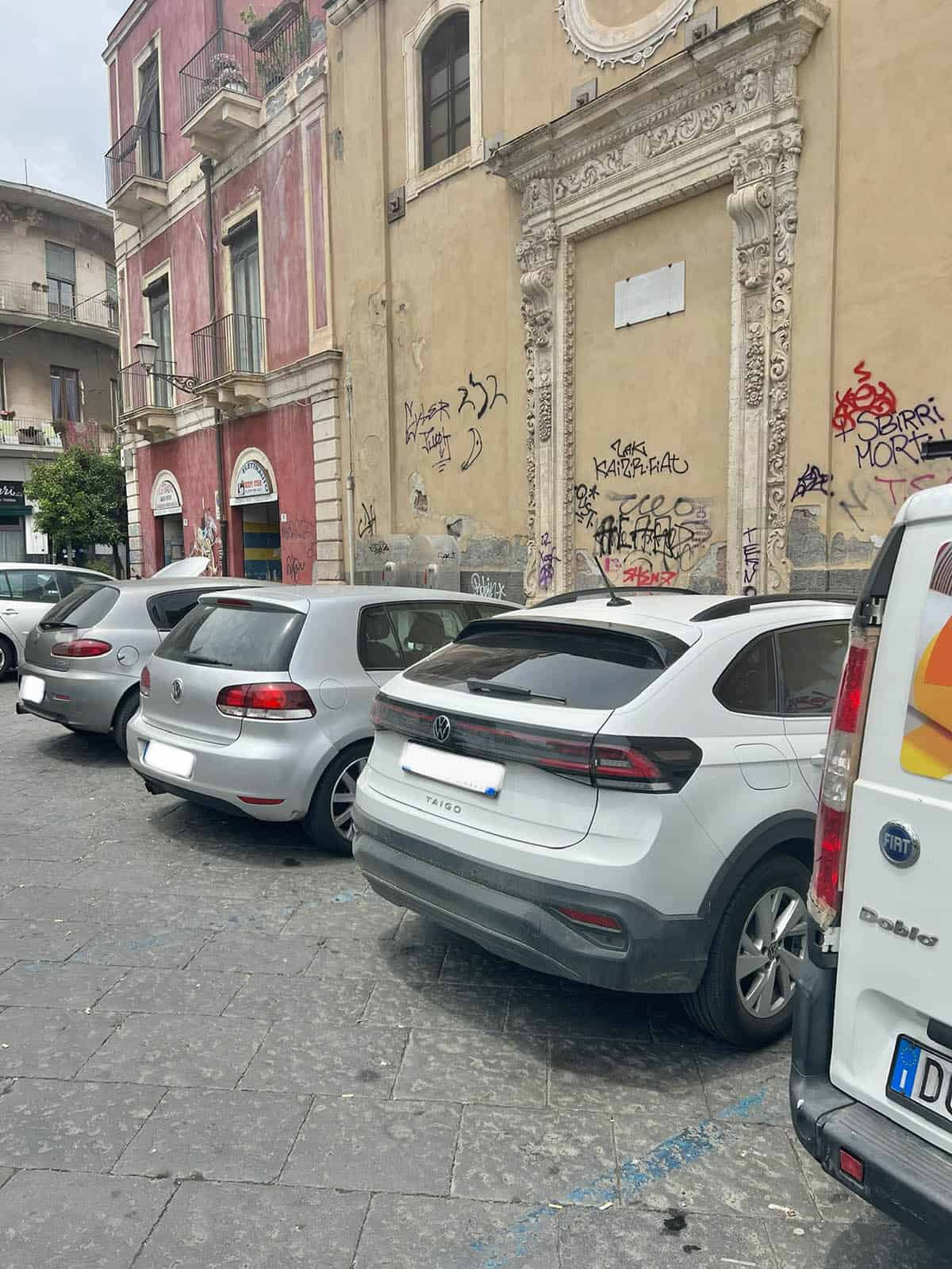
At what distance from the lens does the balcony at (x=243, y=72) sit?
15.9 metres

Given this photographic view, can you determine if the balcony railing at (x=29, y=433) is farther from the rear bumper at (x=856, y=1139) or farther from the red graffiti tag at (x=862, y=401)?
the rear bumper at (x=856, y=1139)

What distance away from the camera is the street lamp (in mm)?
16875

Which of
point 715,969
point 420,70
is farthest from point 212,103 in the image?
point 715,969

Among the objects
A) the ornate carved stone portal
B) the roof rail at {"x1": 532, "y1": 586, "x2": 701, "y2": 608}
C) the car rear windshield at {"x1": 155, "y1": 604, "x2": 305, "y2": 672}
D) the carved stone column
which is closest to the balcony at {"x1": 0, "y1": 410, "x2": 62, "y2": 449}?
the carved stone column

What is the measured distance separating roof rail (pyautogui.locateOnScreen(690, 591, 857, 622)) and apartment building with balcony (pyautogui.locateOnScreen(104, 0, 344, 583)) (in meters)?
11.7

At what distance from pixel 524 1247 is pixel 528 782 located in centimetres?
133

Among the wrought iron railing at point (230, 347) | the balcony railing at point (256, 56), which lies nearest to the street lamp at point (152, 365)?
the wrought iron railing at point (230, 347)

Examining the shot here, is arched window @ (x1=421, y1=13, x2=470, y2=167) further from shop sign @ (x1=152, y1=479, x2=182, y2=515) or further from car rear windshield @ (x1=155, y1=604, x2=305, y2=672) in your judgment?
shop sign @ (x1=152, y1=479, x2=182, y2=515)

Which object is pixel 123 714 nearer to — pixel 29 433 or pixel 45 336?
pixel 29 433

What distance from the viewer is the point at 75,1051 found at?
128 inches

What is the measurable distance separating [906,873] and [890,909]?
0.10 m

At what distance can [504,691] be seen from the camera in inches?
135

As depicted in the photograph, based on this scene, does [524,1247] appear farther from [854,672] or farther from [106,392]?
[106,392]

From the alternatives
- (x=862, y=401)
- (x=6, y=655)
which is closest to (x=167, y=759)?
(x=862, y=401)
